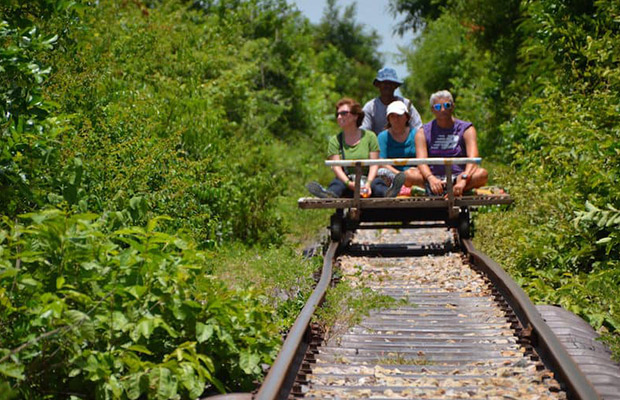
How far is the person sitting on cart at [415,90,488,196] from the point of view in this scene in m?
10.3

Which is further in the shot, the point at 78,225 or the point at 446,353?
the point at 446,353

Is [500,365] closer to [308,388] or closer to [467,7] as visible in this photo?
[308,388]

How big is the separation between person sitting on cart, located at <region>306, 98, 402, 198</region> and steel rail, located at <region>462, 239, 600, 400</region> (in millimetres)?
2817

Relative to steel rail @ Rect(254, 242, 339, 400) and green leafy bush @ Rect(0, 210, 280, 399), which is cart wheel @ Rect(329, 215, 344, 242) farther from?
green leafy bush @ Rect(0, 210, 280, 399)

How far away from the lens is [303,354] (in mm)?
5344

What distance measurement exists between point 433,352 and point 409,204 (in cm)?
445

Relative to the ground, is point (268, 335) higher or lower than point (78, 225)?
lower

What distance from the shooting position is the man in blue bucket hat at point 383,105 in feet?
37.6

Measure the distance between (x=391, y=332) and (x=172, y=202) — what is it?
2.70 metres

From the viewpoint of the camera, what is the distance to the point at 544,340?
207 inches

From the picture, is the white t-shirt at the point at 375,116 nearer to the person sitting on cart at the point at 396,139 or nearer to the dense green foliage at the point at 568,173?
the person sitting on cart at the point at 396,139

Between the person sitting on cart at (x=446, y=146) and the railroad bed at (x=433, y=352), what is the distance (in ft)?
6.77

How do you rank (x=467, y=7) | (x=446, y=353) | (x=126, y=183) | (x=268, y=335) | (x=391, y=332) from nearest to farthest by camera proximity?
(x=268, y=335) < (x=446, y=353) < (x=391, y=332) < (x=126, y=183) < (x=467, y=7)

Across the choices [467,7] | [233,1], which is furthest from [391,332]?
[233,1]
